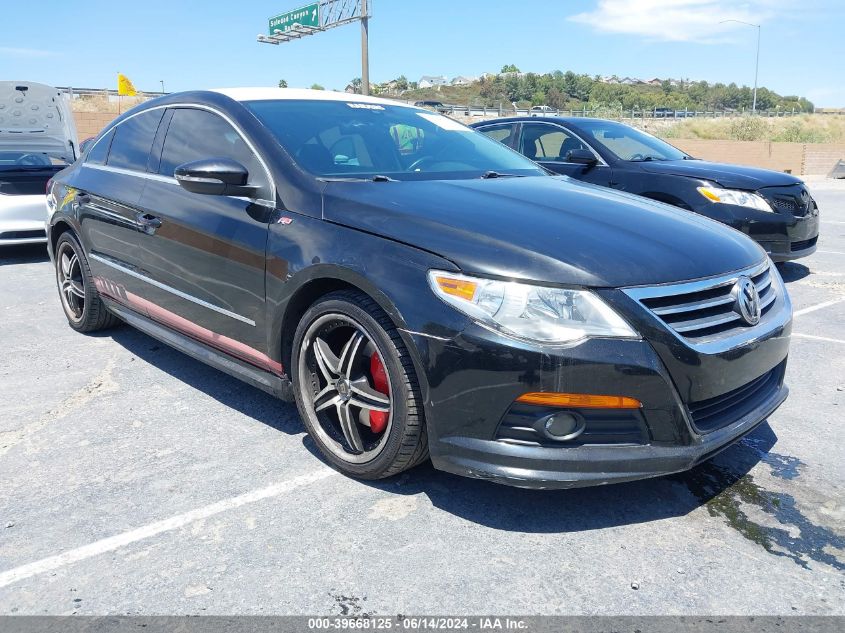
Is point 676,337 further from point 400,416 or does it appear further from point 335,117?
point 335,117

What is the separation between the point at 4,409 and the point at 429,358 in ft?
8.56

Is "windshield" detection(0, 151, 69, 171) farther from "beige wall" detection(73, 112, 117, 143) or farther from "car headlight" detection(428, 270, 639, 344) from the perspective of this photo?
"beige wall" detection(73, 112, 117, 143)

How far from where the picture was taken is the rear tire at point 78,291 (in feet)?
16.0

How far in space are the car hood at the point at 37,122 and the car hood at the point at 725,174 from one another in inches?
298

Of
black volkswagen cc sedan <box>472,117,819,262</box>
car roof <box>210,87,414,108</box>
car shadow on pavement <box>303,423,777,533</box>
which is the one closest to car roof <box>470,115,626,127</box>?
black volkswagen cc sedan <box>472,117,819,262</box>

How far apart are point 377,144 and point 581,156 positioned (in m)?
3.74

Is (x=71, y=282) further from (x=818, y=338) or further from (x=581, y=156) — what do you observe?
(x=818, y=338)

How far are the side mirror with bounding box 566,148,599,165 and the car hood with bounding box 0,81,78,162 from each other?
672 cm

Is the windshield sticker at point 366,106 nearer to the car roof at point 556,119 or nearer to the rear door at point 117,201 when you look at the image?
the rear door at point 117,201

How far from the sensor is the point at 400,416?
2.69 meters

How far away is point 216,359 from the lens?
11.9ft

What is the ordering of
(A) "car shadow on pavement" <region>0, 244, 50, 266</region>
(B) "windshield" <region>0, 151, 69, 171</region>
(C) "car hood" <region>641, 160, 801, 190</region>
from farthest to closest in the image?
(B) "windshield" <region>0, 151, 69, 171</region> < (A) "car shadow on pavement" <region>0, 244, 50, 266</region> < (C) "car hood" <region>641, 160, 801, 190</region>

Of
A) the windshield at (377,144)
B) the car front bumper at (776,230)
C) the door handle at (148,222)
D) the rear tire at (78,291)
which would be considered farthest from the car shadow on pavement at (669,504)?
the car front bumper at (776,230)

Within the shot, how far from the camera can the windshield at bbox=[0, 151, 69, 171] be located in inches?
338
